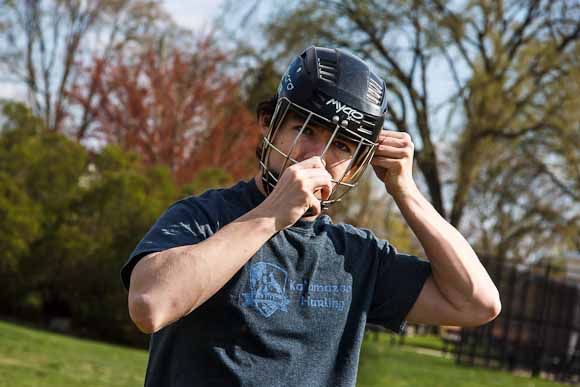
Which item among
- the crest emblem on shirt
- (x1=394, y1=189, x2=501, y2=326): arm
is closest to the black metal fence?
(x1=394, y1=189, x2=501, y2=326): arm

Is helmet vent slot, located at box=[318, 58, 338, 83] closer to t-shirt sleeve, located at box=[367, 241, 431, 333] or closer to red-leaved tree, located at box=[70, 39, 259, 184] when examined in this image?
t-shirt sleeve, located at box=[367, 241, 431, 333]

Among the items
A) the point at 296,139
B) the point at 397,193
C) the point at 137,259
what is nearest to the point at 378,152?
the point at 397,193

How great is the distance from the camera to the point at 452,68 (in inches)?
905

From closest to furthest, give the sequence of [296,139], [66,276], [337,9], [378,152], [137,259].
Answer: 1. [137,259]
2. [296,139]
3. [378,152]
4. [66,276]
5. [337,9]

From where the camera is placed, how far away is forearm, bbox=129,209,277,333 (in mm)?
2137

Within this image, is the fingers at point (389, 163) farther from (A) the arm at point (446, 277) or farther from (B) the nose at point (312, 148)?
(B) the nose at point (312, 148)

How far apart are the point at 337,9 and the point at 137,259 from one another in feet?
69.4

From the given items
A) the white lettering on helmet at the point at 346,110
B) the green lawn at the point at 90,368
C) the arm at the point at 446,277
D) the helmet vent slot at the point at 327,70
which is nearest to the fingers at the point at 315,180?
the white lettering on helmet at the point at 346,110

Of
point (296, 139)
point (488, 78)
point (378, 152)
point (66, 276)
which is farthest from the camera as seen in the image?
point (488, 78)

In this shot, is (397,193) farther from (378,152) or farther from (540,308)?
(540,308)

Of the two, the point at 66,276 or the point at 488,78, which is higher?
the point at 488,78

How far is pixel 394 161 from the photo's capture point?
272 cm

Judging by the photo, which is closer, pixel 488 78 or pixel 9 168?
pixel 9 168

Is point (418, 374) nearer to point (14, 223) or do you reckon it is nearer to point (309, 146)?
point (14, 223)
